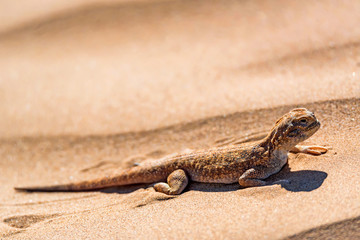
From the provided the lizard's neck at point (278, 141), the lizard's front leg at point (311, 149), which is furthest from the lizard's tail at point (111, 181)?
the lizard's front leg at point (311, 149)

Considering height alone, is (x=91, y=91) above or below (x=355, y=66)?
above

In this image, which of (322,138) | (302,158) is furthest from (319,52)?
(302,158)

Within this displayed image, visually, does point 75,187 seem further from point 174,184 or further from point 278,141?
point 278,141

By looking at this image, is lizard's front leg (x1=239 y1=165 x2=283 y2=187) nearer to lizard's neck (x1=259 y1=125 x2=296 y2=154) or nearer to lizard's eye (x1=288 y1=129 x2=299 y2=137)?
lizard's neck (x1=259 y1=125 x2=296 y2=154)

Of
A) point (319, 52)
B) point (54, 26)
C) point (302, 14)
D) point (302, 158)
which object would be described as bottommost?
point (302, 158)

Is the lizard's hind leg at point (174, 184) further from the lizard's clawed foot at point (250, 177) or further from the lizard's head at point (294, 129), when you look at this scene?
the lizard's head at point (294, 129)

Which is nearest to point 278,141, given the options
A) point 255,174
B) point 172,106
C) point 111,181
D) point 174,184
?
point 255,174

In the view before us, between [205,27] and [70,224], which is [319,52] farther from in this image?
[70,224]
